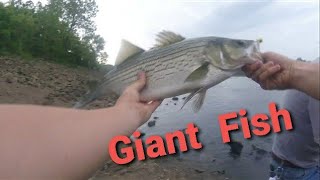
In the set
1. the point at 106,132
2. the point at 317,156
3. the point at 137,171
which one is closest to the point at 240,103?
the point at 137,171

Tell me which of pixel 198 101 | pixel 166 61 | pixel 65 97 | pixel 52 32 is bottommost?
pixel 198 101

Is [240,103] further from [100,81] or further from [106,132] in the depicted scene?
[106,132]

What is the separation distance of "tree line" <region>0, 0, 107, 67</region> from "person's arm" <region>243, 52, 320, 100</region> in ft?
139

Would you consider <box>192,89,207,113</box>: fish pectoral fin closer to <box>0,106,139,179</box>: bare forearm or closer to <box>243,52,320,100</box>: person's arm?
<box>243,52,320,100</box>: person's arm

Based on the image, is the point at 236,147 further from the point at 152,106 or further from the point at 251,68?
the point at 152,106

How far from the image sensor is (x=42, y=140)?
1.61 meters

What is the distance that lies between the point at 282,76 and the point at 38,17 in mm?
55245

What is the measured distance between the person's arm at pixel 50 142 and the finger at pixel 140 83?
2070mm

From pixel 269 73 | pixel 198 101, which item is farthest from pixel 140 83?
pixel 269 73

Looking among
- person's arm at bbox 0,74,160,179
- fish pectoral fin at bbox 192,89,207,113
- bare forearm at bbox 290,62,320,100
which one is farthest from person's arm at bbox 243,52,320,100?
person's arm at bbox 0,74,160,179

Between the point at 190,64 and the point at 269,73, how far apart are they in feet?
2.80

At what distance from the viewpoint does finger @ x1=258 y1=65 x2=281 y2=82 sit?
4.00 m

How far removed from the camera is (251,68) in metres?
4.25

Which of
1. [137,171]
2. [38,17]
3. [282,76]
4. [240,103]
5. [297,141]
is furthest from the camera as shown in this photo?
[38,17]
